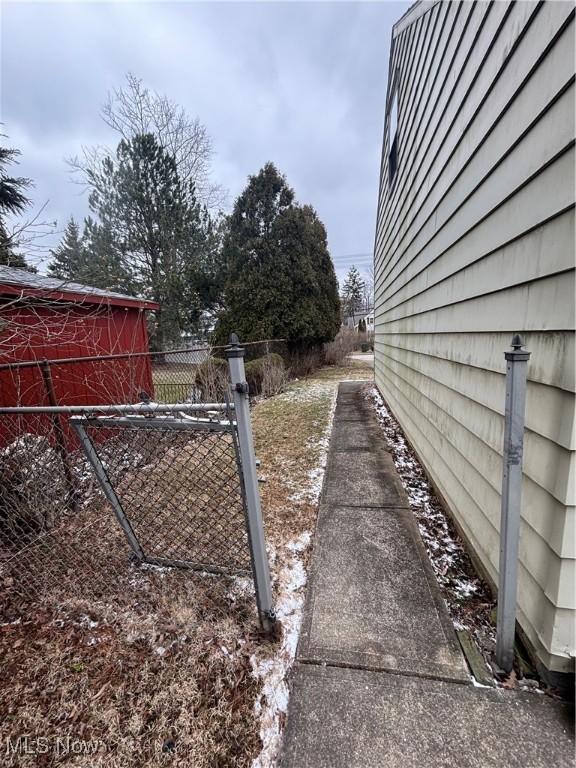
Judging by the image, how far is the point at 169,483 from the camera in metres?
2.22

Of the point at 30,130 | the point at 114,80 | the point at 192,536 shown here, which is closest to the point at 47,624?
the point at 192,536

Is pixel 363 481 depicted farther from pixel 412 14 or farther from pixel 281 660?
pixel 412 14

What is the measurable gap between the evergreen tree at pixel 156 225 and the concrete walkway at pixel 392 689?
16061 millimetres

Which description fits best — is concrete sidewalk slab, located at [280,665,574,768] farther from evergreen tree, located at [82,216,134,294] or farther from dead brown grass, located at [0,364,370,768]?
evergreen tree, located at [82,216,134,294]

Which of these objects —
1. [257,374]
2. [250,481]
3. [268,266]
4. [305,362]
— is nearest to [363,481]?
[250,481]

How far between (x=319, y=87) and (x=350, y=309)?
3442 cm

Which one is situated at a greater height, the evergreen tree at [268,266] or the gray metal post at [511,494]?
the evergreen tree at [268,266]

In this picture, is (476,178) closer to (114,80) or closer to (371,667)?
(371,667)

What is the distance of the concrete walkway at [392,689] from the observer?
1.14 metres

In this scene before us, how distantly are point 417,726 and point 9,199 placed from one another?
9366 mm

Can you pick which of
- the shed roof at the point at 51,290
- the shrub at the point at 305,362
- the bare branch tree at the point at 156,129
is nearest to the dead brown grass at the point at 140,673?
the shed roof at the point at 51,290

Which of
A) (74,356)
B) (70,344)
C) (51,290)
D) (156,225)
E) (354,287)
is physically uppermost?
(156,225)

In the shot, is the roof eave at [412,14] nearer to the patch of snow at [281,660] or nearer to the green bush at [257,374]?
the patch of snow at [281,660]

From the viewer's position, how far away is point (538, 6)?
1.33 meters
